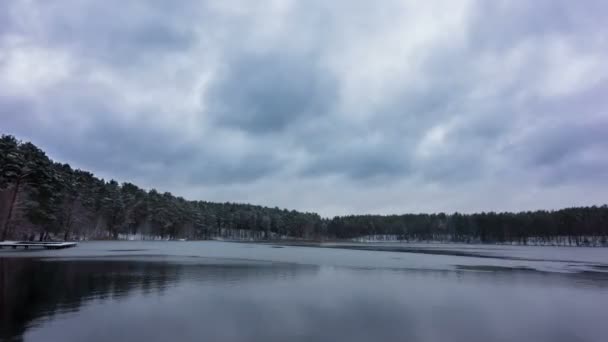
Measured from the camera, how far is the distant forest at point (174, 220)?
56.9 meters

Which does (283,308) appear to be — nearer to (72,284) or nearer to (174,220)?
(72,284)

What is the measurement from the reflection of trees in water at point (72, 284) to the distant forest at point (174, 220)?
1453 inches

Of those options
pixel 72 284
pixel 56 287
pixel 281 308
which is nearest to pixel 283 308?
pixel 281 308

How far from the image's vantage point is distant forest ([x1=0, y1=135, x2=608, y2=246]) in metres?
56.9

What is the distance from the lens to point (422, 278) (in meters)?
26.5

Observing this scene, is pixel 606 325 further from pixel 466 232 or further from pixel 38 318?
pixel 466 232

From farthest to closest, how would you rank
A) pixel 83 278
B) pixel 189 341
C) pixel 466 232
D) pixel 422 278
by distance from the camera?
pixel 466 232 → pixel 422 278 → pixel 83 278 → pixel 189 341

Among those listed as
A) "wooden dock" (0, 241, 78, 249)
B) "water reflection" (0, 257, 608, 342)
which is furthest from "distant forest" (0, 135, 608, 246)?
"water reflection" (0, 257, 608, 342)

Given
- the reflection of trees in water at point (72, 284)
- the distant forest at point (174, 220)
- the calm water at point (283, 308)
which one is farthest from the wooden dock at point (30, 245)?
the calm water at point (283, 308)

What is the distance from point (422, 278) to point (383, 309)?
11869mm

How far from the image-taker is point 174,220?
125625 millimetres

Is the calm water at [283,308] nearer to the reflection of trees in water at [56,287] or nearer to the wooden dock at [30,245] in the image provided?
the reflection of trees in water at [56,287]

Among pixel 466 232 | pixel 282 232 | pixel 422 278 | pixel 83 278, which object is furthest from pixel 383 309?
pixel 282 232

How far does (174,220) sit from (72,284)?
4388 inches
